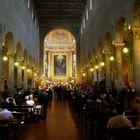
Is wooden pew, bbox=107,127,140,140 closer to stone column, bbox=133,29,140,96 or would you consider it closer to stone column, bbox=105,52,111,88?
stone column, bbox=133,29,140,96

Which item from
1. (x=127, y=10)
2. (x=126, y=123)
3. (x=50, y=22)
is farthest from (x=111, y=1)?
(x=50, y=22)

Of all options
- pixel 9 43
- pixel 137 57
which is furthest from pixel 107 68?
pixel 137 57

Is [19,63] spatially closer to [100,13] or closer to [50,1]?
[100,13]

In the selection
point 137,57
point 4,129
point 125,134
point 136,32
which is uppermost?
point 136,32

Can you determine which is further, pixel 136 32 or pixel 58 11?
pixel 58 11

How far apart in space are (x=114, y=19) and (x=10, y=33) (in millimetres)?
6442

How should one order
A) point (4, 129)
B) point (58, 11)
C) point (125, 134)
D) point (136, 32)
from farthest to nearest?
point (58, 11) < point (136, 32) < point (4, 129) < point (125, 134)

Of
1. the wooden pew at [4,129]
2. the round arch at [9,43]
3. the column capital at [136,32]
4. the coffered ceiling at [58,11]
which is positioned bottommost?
the wooden pew at [4,129]

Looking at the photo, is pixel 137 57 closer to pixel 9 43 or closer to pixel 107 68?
pixel 107 68

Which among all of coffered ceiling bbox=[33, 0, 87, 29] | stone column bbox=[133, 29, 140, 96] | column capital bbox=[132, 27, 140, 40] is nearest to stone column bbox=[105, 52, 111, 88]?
stone column bbox=[133, 29, 140, 96]

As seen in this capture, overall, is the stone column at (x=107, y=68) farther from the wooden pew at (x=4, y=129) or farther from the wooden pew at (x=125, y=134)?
the wooden pew at (x=125, y=134)

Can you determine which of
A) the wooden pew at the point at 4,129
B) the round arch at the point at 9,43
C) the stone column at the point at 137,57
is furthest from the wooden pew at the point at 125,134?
the round arch at the point at 9,43

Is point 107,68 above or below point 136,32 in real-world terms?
below

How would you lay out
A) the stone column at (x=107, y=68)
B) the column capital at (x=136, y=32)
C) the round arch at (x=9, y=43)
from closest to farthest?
the column capital at (x=136, y=32), the round arch at (x=9, y=43), the stone column at (x=107, y=68)
